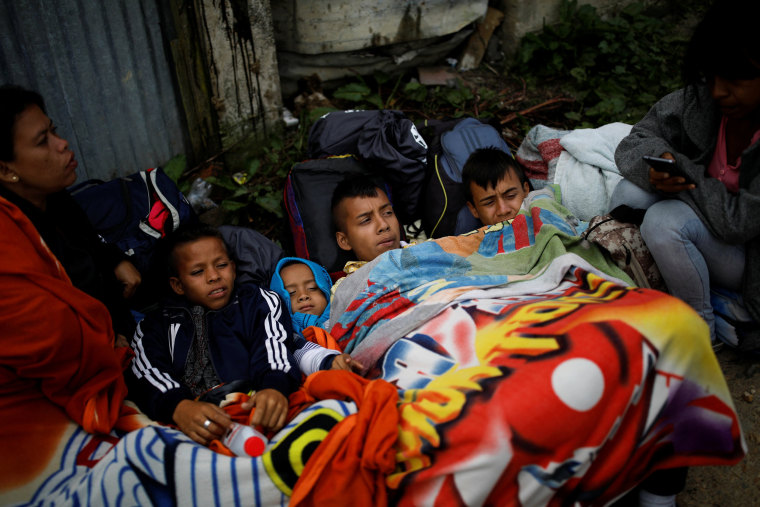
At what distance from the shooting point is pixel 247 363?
2678 mm

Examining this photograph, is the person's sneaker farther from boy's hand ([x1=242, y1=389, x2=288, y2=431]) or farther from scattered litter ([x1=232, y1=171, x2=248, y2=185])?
scattered litter ([x1=232, y1=171, x2=248, y2=185])


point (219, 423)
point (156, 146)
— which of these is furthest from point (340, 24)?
point (219, 423)

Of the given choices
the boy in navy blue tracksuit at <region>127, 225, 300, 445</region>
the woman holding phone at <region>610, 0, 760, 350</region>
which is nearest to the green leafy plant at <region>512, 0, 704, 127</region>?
the woman holding phone at <region>610, 0, 760, 350</region>

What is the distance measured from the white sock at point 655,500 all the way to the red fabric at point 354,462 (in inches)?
40.5

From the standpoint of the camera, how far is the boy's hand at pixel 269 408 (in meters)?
2.20

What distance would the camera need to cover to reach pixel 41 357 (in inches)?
81.4

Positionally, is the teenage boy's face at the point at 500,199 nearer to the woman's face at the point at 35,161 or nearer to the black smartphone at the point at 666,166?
the black smartphone at the point at 666,166

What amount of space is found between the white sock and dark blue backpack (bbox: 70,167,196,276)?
2.80 m

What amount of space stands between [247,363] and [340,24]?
3082mm

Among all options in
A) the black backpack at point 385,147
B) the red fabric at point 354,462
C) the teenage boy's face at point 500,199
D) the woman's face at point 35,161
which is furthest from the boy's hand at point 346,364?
the black backpack at point 385,147

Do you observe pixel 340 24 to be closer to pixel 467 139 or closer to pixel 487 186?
pixel 467 139

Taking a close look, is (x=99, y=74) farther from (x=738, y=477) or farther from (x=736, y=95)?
(x=738, y=477)

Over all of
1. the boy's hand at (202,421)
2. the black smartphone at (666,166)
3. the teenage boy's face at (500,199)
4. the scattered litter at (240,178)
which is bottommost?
the boy's hand at (202,421)

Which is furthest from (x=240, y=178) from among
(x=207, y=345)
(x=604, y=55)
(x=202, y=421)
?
(x=604, y=55)
